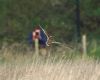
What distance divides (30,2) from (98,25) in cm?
339

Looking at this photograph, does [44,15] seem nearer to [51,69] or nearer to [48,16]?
[48,16]

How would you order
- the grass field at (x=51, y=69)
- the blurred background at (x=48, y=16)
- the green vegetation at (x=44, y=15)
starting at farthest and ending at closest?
the green vegetation at (x=44, y=15) < the blurred background at (x=48, y=16) < the grass field at (x=51, y=69)

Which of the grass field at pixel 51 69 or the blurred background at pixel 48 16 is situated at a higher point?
the blurred background at pixel 48 16

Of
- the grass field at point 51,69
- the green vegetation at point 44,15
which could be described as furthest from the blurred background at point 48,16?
the grass field at point 51,69

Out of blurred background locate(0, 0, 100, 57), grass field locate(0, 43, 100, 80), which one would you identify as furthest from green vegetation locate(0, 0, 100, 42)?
grass field locate(0, 43, 100, 80)

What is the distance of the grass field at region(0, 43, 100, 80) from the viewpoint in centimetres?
844

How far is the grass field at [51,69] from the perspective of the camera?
27.7 ft

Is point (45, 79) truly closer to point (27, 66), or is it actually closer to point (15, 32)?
point (27, 66)

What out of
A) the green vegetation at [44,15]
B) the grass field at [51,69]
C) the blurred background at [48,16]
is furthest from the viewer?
the green vegetation at [44,15]

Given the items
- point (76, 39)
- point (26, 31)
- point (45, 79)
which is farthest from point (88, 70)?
point (26, 31)

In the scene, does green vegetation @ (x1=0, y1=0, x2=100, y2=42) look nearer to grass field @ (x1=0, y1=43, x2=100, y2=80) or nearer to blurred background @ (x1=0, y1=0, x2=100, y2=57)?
blurred background @ (x1=0, y1=0, x2=100, y2=57)

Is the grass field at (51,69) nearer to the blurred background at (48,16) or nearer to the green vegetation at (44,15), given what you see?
the blurred background at (48,16)

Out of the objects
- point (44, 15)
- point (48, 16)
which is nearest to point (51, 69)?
point (48, 16)

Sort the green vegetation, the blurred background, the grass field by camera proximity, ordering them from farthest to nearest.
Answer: the green vegetation
the blurred background
the grass field
